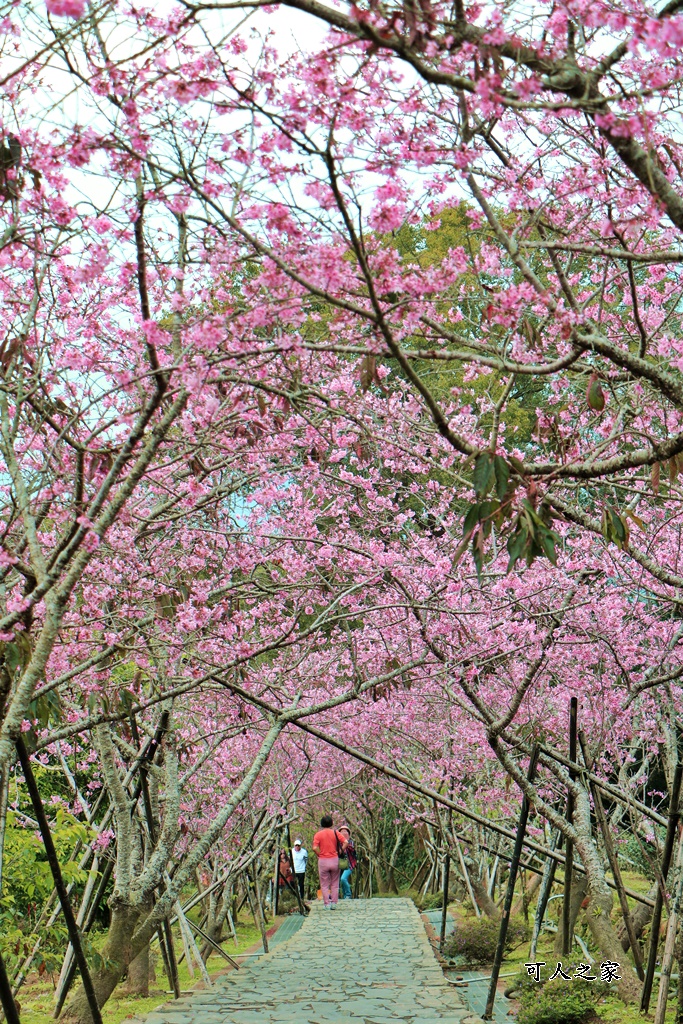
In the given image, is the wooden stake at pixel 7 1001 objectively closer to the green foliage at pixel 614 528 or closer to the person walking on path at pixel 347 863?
the green foliage at pixel 614 528

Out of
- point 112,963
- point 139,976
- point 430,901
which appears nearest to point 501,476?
point 112,963

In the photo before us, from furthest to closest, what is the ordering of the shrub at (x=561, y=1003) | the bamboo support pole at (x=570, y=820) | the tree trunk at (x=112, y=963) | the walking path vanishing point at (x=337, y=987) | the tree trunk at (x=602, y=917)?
the walking path vanishing point at (x=337, y=987) → the tree trunk at (x=602, y=917) → the bamboo support pole at (x=570, y=820) → the tree trunk at (x=112, y=963) → the shrub at (x=561, y=1003)

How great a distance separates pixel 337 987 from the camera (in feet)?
31.2

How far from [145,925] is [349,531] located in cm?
349

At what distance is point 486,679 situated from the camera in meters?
11.1

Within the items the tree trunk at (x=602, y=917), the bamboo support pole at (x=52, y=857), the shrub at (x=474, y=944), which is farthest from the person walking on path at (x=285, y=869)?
the bamboo support pole at (x=52, y=857)

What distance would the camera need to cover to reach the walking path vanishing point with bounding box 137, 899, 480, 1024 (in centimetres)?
779

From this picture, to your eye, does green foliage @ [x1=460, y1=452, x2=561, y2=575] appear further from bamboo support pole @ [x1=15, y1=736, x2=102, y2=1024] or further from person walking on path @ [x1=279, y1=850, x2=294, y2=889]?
person walking on path @ [x1=279, y1=850, x2=294, y2=889]

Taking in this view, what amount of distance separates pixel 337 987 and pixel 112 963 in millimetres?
3143

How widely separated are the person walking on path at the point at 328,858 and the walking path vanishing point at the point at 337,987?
8.05ft

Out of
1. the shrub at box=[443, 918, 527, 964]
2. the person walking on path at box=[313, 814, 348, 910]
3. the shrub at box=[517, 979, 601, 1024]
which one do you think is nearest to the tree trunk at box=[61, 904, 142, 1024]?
the shrub at box=[517, 979, 601, 1024]

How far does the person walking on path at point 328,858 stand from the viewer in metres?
17.3

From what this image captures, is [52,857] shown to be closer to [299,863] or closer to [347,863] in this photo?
[299,863]

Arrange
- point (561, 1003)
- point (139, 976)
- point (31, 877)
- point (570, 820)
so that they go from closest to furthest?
point (561, 1003)
point (31, 877)
point (570, 820)
point (139, 976)
